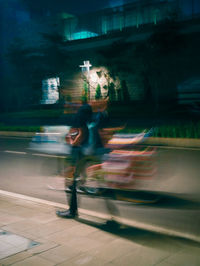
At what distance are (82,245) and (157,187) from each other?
10.7 ft

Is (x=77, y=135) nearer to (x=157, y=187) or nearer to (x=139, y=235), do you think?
(x=139, y=235)

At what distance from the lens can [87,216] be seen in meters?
5.21

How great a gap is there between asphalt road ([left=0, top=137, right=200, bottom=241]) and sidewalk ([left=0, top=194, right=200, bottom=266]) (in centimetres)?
66

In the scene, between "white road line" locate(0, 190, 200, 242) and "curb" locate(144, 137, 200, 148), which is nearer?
"white road line" locate(0, 190, 200, 242)

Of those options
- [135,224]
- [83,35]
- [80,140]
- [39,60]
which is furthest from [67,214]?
Answer: [83,35]

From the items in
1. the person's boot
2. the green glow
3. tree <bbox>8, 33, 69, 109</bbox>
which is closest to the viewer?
the person's boot

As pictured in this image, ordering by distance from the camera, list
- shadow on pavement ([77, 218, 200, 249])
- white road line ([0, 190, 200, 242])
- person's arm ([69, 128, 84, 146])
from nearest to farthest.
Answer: shadow on pavement ([77, 218, 200, 249]), white road line ([0, 190, 200, 242]), person's arm ([69, 128, 84, 146])

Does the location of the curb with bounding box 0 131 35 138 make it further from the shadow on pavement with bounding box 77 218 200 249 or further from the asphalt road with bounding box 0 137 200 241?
the shadow on pavement with bounding box 77 218 200 249

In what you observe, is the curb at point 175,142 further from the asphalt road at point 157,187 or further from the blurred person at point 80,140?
the blurred person at point 80,140

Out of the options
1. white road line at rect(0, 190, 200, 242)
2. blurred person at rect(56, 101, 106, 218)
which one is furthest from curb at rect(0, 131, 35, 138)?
blurred person at rect(56, 101, 106, 218)

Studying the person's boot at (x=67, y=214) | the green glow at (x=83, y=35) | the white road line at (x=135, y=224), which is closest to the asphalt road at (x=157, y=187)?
the white road line at (x=135, y=224)

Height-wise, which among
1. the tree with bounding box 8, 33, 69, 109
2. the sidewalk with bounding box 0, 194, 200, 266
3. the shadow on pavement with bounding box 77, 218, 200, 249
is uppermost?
the tree with bounding box 8, 33, 69, 109

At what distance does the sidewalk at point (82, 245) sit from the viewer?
141 inches

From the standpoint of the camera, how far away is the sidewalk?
3.59m
